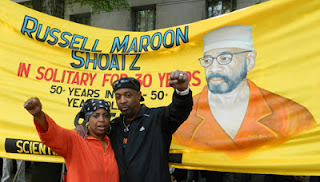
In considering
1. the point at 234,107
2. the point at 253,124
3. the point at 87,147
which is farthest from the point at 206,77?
the point at 87,147

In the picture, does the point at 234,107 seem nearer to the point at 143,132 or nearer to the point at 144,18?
the point at 143,132

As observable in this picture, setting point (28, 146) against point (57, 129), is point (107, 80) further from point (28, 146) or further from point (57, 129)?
point (57, 129)

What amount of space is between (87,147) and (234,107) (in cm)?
158

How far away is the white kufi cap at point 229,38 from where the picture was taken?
3113 mm

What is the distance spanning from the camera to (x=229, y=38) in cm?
Result: 317

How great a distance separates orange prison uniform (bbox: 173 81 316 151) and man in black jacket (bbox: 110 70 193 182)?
660mm

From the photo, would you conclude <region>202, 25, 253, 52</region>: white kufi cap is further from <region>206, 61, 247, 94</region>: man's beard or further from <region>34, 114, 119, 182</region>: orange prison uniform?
<region>34, 114, 119, 182</region>: orange prison uniform

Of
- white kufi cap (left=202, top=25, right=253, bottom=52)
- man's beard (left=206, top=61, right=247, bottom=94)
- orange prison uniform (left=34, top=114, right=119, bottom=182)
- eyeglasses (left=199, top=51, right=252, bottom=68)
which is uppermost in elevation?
white kufi cap (left=202, top=25, right=253, bottom=52)

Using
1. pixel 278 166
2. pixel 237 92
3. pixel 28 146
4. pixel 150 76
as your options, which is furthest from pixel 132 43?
pixel 278 166

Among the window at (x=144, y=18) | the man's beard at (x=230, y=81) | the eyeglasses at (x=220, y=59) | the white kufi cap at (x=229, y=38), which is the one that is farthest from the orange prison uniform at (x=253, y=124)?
the window at (x=144, y=18)

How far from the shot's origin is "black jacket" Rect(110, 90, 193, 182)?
7.66 feet

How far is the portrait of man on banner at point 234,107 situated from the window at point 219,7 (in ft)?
22.6

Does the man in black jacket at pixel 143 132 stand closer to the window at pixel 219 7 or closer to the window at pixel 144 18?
the window at pixel 219 7

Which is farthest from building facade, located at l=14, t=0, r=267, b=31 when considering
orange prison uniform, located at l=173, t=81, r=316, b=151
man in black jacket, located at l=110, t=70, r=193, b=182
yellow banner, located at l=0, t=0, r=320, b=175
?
man in black jacket, located at l=110, t=70, r=193, b=182
